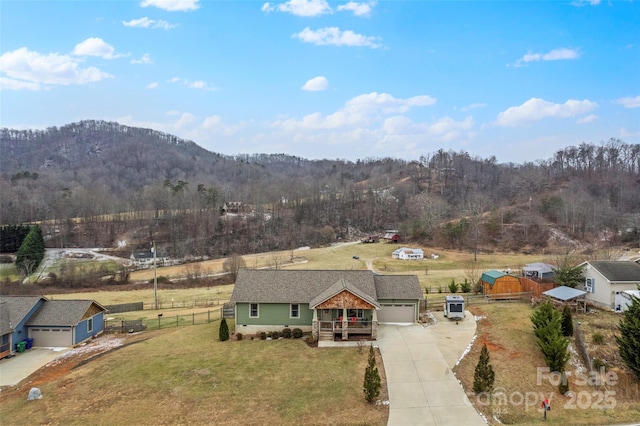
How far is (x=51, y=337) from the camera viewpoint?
28.2m

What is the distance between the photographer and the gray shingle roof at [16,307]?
1065 inches

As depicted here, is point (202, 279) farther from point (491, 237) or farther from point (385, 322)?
point (491, 237)

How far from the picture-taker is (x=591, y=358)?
2055cm

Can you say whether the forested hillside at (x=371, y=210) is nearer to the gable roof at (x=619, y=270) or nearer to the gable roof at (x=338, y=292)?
the gable roof at (x=619, y=270)

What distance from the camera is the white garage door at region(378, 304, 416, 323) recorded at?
28.4m

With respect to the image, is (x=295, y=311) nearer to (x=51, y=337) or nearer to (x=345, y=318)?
(x=345, y=318)

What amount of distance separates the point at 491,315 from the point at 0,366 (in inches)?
1240

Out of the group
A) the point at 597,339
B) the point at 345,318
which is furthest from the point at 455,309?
the point at 345,318

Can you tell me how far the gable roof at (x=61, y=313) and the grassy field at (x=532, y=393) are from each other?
2516 centimetres

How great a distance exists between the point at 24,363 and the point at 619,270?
4057cm

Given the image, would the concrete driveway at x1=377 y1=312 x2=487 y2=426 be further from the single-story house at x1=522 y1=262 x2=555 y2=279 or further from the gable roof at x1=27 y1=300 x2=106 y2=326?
the gable roof at x1=27 y1=300 x2=106 y2=326

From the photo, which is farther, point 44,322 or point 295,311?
point 44,322

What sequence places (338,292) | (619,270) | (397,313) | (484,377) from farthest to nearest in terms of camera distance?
(619,270), (397,313), (338,292), (484,377)

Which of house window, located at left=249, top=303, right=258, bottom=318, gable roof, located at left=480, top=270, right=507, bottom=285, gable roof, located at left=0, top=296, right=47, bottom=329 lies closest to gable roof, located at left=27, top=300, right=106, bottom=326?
Answer: gable roof, located at left=0, top=296, right=47, bottom=329
